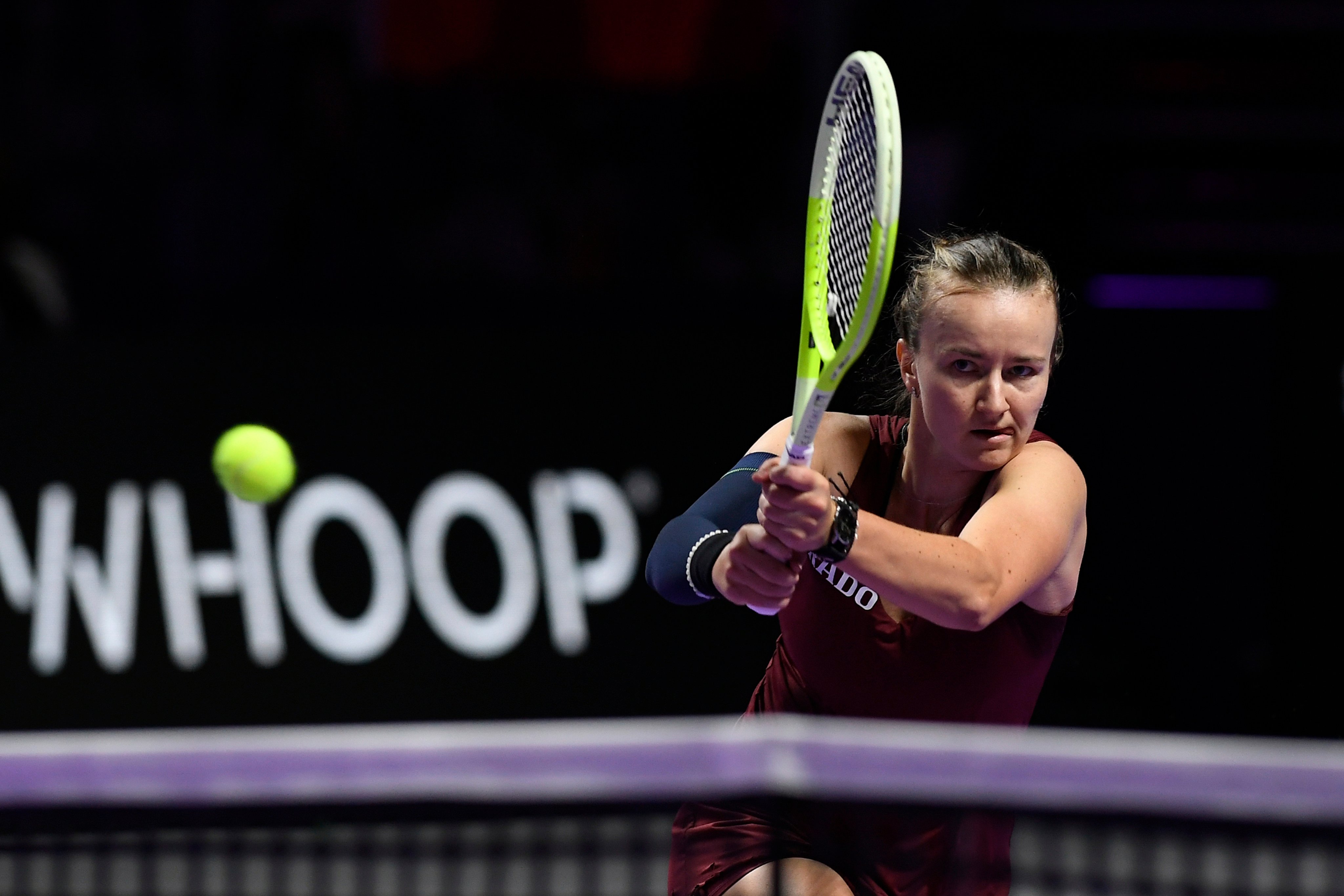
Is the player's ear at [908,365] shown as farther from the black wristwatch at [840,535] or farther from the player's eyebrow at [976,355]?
the black wristwatch at [840,535]

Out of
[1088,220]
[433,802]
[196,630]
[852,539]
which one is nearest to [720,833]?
[433,802]

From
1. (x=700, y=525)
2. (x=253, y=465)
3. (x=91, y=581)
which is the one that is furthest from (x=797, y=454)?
(x=91, y=581)

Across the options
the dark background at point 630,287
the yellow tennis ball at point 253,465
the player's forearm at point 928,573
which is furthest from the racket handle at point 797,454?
the yellow tennis ball at point 253,465

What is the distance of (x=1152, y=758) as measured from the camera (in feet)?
8.66

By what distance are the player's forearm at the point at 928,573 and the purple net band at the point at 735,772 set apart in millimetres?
280

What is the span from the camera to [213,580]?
5.37 meters

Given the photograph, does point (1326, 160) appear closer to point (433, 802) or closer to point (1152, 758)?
point (1152, 758)

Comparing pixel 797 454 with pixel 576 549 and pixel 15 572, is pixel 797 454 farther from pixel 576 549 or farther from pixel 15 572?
Result: pixel 15 572

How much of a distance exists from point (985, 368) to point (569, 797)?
2.50ft

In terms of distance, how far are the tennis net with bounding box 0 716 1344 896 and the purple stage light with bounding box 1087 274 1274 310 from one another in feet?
8.23

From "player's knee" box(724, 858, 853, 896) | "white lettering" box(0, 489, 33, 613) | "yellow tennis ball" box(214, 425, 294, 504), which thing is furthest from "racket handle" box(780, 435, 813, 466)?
"white lettering" box(0, 489, 33, 613)

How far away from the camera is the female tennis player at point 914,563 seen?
2.18 m

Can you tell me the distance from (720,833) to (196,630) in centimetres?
317

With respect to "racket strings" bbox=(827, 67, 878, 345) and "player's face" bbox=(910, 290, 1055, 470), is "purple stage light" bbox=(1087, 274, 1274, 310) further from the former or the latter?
"player's face" bbox=(910, 290, 1055, 470)
